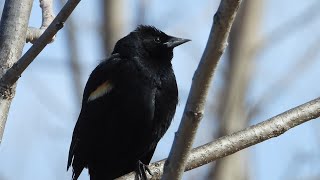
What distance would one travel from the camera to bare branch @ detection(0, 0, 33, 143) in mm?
2791

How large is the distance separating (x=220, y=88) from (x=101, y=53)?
112cm

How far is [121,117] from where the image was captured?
383cm

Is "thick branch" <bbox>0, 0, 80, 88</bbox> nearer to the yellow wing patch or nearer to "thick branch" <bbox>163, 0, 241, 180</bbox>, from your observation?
"thick branch" <bbox>163, 0, 241, 180</bbox>

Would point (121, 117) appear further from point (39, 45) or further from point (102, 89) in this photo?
point (39, 45)

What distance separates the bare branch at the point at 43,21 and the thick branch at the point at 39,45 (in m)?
0.40

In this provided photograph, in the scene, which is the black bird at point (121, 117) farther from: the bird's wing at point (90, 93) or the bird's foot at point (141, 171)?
the bird's foot at point (141, 171)

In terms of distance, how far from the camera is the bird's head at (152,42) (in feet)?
13.9

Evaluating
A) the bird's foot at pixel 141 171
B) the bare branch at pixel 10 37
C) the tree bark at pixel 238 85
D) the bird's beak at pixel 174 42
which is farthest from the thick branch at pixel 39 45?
the tree bark at pixel 238 85

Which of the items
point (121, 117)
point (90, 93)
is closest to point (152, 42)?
point (90, 93)

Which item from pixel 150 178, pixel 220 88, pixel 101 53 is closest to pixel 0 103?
pixel 150 178

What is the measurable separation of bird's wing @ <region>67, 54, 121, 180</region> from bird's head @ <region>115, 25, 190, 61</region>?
25cm

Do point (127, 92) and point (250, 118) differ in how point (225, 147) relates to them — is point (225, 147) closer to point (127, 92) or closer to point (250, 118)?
point (127, 92)

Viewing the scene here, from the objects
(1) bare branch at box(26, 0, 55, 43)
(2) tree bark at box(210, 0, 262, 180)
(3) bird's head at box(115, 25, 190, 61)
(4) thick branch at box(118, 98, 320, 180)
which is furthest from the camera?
(2) tree bark at box(210, 0, 262, 180)

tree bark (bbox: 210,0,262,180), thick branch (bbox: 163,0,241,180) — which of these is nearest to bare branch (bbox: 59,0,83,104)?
tree bark (bbox: 210,0,262,180)
